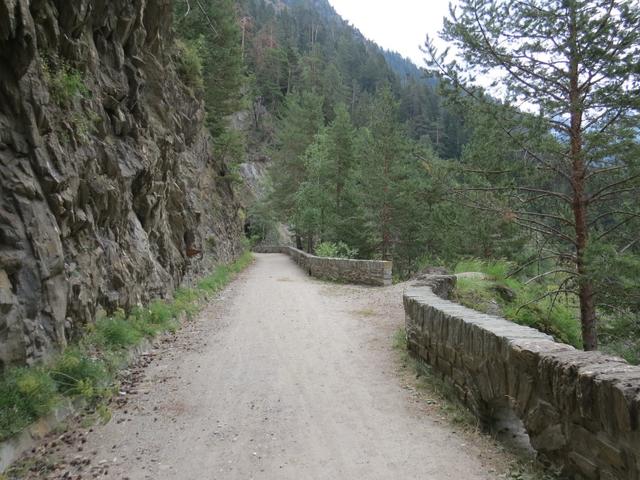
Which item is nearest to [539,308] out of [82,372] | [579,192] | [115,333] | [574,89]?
[579,192]

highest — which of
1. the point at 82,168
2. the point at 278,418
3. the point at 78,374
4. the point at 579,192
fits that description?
the point at 82,168

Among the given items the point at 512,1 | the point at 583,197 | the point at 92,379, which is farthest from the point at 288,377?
the point at 512,1

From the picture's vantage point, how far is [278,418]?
5.09 meters

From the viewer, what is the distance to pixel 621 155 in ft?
26.6

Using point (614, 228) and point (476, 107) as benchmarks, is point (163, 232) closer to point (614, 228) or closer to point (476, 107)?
point (476, 107)

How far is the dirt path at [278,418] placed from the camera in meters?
4.05

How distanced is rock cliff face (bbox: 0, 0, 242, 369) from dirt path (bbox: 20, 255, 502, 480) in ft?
5.16

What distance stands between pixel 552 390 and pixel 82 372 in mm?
5322

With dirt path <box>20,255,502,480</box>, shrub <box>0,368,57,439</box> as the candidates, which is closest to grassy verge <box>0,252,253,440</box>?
shrub <box>0,368,57,439</box>

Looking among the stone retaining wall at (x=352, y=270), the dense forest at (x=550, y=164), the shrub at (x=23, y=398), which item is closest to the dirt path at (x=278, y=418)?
the shrub at (x=23, y=398)

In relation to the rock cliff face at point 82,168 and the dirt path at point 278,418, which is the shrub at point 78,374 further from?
the dirt path at point 278,418

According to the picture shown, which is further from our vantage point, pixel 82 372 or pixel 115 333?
pixel 115 333

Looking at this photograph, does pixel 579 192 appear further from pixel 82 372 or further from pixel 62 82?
pixel 62 82

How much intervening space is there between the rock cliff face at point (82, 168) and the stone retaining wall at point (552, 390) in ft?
16.6
